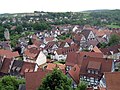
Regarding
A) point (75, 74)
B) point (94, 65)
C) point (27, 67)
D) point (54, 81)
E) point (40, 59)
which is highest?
point (54, 81)

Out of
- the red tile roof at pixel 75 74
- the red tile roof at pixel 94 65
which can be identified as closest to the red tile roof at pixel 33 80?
the red tile roof at pixel 75 74

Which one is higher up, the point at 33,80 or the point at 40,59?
the point at 33,80

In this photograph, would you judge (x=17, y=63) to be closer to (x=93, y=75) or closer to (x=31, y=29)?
(x=93, y=75)

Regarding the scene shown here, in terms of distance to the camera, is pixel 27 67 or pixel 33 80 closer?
pixel 33 80

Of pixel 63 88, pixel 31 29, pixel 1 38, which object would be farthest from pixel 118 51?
pixel 31 29

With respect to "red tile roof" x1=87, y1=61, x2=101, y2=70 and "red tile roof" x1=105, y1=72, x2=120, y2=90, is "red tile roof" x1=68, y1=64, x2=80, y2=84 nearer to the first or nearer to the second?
"red tile roof" x1=87, y1=61, x2=101, y2=70

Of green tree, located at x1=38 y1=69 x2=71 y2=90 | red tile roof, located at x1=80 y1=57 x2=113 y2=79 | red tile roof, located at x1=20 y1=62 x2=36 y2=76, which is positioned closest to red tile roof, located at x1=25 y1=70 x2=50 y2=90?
green tree, located at x1=38 y1=69 x2=71 y2=90

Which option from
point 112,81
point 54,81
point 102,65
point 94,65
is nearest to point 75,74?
point 94,65

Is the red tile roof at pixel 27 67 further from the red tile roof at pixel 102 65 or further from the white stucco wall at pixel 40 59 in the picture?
the white stucco wall at pixel 40 59

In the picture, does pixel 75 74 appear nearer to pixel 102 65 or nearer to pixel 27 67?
pixel 102 65
